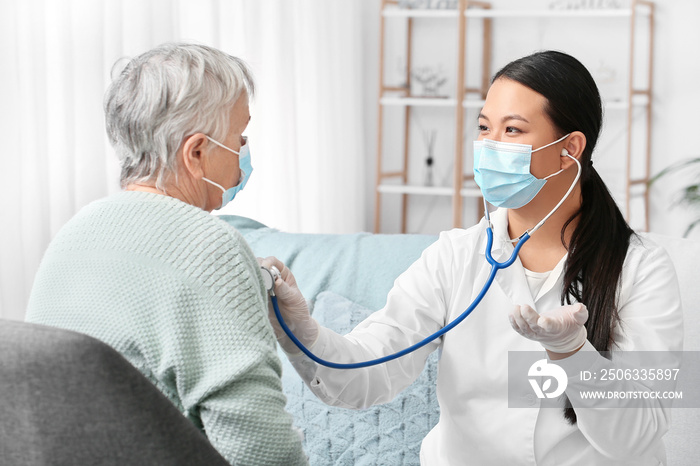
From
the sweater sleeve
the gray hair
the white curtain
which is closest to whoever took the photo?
the sweater sleeve

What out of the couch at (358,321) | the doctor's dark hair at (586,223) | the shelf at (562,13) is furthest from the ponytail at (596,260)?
the shelf at (562,13)

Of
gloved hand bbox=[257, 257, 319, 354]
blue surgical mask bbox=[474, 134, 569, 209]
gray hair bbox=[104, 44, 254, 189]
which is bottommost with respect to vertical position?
gloved hand bbox=[257, 257, 319, 354]

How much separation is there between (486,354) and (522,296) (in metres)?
0.13

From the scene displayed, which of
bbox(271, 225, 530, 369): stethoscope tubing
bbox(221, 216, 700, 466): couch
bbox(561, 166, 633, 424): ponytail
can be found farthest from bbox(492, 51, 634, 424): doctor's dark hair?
bbox(221, 216, 700, 466): couch

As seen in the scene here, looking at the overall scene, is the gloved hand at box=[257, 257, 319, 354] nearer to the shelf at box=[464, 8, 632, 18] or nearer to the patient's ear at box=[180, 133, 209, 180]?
the patient's ear at box=[180, 133, 209, 180]

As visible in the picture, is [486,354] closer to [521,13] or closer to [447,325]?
[447,325]

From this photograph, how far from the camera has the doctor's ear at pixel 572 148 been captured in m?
1.43

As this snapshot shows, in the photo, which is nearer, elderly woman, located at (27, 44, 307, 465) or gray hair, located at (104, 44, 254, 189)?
elderly woman, located at (27, 44, 307, 465)

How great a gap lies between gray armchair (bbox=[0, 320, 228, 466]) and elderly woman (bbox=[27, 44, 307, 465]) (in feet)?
0.37

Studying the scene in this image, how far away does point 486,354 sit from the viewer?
57.2 inches

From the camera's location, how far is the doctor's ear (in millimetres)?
1431

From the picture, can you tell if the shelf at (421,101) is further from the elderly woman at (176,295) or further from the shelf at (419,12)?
the elderly woman at (176,295)

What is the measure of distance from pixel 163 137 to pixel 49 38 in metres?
1.53

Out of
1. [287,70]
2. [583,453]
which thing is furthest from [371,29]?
[583,453]
